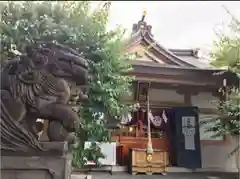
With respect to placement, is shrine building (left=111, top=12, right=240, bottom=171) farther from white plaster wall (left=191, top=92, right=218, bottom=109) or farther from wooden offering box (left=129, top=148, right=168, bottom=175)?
wooden offering box (left=129, top=148, right=168, bottom=175)

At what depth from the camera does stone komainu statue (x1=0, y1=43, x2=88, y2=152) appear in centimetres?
416

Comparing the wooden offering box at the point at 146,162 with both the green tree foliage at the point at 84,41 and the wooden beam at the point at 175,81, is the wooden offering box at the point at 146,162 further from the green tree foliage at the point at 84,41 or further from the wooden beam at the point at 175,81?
the green tree foliage at the point at 84,41

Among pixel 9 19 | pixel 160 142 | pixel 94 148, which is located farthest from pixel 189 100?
pixel 9 19

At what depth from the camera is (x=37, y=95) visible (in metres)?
4.29

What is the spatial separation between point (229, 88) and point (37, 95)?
654 centimetres

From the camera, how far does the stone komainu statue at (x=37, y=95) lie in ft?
13.7

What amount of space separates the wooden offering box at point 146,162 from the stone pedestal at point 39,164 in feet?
16.3

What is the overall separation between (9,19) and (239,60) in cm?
571

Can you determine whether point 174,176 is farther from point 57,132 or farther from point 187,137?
point 57,132

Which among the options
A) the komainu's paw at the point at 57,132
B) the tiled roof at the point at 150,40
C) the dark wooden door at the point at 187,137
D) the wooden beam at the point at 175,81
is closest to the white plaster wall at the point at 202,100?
the dark wooden door at the point at 187,137

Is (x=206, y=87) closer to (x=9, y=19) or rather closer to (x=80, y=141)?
(x=80, y=141)

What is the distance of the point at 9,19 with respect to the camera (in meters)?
6.24

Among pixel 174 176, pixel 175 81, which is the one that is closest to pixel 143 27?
pixel 175 81

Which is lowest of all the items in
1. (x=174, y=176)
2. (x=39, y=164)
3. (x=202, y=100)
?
(x=174, y=176)
